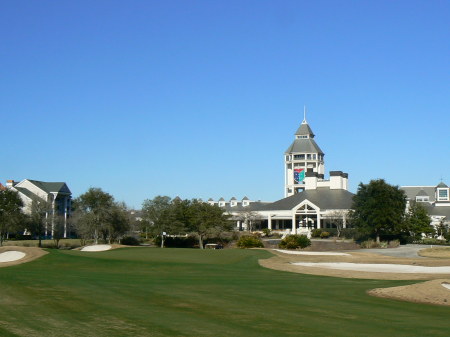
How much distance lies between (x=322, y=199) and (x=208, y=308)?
87.8 m

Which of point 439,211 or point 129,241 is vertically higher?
point 439,211

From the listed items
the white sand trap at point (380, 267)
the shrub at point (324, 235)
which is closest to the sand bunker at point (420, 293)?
the white sand trap at point (380, 267)

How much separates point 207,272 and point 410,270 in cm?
1338

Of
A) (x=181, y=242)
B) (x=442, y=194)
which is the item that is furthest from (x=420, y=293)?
(x=442, y=194)

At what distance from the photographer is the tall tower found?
134 m

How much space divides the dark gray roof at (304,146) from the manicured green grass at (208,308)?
109 metres

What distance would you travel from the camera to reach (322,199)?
102375 millimetres

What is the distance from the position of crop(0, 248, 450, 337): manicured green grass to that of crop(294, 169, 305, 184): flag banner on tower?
106m

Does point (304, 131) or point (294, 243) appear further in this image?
point (304, 131)

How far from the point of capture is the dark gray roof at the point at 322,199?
9738cm

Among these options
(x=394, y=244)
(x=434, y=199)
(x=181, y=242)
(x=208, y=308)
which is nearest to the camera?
(x=208, y=308)

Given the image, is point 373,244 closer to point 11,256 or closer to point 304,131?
point 11,256

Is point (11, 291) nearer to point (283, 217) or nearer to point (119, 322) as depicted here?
point (119, 322)

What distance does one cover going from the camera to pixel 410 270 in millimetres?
→ 34938
